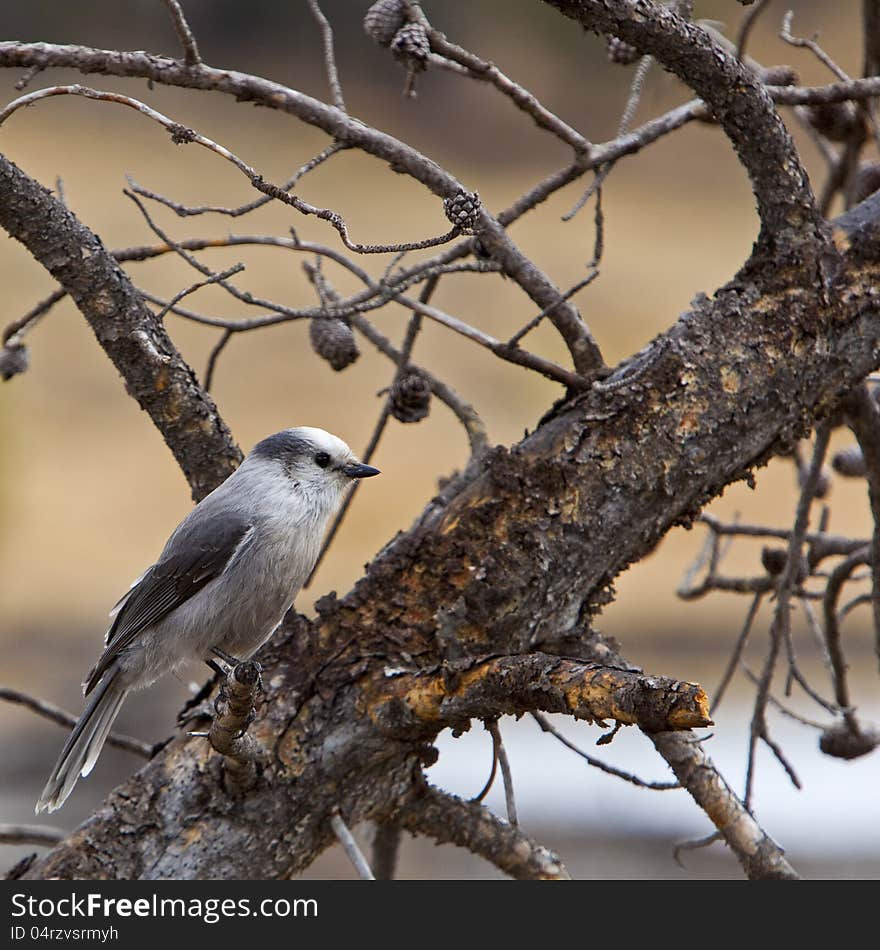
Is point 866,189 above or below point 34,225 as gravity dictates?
above

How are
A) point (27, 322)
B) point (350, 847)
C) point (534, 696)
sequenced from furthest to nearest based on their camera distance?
point (27, 322), point (350, 847), point (534, 696)

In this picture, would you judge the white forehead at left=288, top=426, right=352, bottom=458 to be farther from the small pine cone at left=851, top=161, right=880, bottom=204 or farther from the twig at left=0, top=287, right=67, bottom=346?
the small pine cone at left=851, top=161, right=880, bottom=204

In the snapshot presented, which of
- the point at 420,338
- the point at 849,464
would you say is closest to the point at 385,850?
the point at 849,464

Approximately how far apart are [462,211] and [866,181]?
1116 millimetres

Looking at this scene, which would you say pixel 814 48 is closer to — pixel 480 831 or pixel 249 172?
pixel 249 172

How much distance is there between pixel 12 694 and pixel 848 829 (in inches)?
137

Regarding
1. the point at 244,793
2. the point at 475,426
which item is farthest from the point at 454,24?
the point at 244,793

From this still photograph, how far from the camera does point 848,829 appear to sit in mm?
4457

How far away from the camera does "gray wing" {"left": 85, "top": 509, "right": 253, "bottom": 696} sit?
1.87m

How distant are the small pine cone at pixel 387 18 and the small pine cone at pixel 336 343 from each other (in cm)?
41

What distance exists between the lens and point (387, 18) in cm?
176

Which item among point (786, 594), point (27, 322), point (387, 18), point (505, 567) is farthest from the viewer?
point (786, 594)

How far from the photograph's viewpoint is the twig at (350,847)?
1491mm
